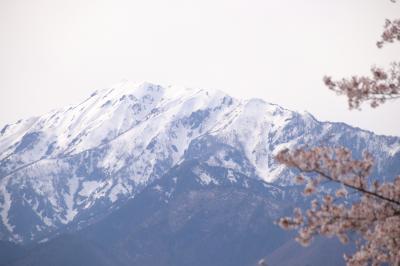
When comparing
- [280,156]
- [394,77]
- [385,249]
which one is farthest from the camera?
[394,77]

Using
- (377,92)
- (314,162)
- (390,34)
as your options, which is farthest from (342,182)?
(390,34)

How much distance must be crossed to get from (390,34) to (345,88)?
373 centimetres

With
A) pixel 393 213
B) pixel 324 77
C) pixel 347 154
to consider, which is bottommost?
pixel 393 213

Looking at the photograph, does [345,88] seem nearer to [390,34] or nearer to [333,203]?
[390,34]

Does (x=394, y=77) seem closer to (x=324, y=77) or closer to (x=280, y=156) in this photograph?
(x=324, y=77)

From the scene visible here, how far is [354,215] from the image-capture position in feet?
98.4

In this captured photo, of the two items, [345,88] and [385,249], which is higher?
[345,88]

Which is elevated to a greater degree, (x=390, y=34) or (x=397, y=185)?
(x=390, y=34)

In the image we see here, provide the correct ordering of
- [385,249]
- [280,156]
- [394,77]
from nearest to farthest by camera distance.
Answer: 1. [280,156]
2. [385,249]
3. [394,77]

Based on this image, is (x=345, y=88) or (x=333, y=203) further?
(x=345, y=88)

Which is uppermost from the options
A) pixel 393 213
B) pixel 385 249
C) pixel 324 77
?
pixel 324 77

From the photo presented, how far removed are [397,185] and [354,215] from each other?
214cm

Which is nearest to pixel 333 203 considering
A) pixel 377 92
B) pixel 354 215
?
pixel 354 215

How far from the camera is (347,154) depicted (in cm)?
3003
